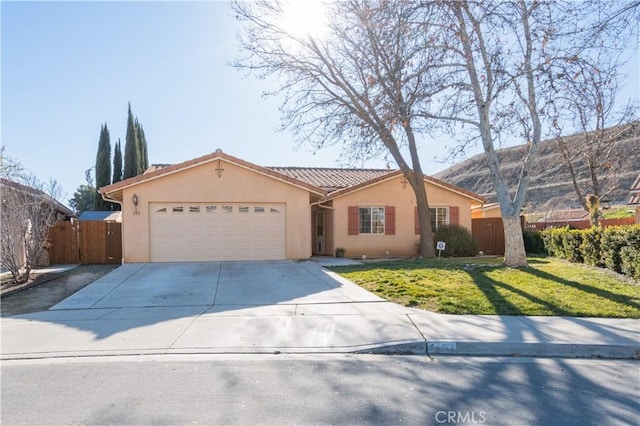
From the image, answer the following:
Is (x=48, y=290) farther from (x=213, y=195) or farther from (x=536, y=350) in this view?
(x=536, y=350)

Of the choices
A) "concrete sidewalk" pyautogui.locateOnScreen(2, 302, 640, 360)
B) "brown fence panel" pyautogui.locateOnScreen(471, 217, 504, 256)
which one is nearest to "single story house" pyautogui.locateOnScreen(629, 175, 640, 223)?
"brown fence panel" pyautogui.locateOnScreen(471, 217, 504, 256)

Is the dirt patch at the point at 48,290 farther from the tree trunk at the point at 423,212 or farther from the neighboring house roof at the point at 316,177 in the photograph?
the tree trunk at the point at 423,212

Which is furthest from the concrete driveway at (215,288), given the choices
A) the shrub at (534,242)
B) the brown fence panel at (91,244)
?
the shrub at (534,242)

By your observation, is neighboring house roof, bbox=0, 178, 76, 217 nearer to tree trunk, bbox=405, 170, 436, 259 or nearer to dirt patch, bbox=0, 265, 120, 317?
dirt patch, bbox=0, 265, 120, 317

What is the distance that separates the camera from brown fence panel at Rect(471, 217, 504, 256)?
2170 centimetres

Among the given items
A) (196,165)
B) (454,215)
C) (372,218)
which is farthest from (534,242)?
(196,165)

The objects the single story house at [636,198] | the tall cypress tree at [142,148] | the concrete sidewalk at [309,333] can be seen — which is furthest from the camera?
the tall cypress tree at [142,148]

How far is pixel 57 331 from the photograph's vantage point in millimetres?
7207

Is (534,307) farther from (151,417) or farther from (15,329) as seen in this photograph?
(15,329)

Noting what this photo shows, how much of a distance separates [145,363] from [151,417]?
175 cm

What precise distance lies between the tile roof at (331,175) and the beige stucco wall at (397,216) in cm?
152

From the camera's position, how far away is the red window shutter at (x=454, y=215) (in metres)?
20.8

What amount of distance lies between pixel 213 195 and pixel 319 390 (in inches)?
500

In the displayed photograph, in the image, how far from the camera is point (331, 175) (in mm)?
23641
